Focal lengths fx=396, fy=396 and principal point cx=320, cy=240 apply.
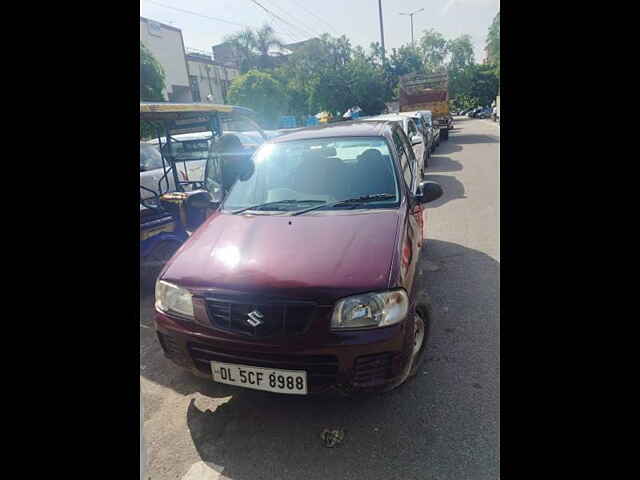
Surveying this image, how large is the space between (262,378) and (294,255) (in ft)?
2.32

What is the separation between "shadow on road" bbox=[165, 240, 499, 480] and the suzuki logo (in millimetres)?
710

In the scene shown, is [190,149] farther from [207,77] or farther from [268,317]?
[207,77]

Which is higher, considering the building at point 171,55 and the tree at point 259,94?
the building at point 171,55

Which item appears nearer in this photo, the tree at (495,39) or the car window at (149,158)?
the tree at (495,39)

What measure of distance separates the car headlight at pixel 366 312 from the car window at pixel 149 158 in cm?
538

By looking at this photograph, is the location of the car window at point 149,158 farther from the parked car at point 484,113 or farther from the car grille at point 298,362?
the parked car at point 484,113

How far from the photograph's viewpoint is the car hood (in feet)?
6.98

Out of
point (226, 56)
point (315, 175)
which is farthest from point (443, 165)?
point (226, 56)

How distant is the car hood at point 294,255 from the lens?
2127 millimetres

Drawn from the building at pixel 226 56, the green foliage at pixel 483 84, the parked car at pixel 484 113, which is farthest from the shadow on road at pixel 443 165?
the green foliage at pixel 483 84

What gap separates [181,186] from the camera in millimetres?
5699
